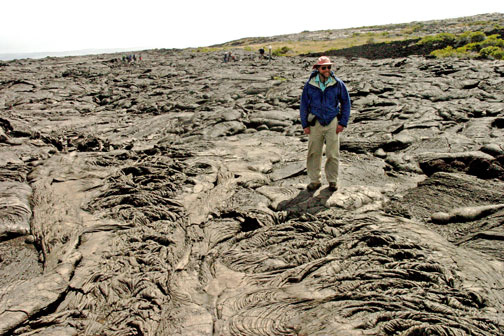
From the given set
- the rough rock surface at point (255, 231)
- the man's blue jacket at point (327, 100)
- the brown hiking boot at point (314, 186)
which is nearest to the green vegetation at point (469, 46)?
the rough rock surface at point (255, 231)

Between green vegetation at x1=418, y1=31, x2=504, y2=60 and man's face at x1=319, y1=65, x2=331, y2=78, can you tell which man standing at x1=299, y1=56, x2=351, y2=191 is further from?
green vegetation at x1=418, y1=31, x2=504, y2=60

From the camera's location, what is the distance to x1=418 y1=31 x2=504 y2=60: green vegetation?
26.0 m

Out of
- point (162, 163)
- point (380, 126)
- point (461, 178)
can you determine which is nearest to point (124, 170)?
point (162, 163)

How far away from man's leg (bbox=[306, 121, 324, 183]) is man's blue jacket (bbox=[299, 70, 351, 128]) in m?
0.22

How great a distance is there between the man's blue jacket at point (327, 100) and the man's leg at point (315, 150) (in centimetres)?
22

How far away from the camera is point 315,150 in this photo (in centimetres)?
650

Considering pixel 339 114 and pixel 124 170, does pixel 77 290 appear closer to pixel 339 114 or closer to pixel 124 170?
pixel 124 170

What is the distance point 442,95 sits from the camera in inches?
576

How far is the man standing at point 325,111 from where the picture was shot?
5891 mm

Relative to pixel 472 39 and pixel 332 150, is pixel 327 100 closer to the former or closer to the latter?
pixel 332 150

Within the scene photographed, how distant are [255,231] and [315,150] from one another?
215 centimetres

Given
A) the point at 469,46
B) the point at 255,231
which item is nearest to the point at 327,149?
the point at 255,231

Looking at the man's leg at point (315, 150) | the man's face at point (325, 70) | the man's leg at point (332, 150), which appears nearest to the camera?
the man's face at point (325, 70)

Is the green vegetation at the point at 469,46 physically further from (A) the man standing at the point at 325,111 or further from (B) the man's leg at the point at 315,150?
(B) the man's leg at the point at 315,150
